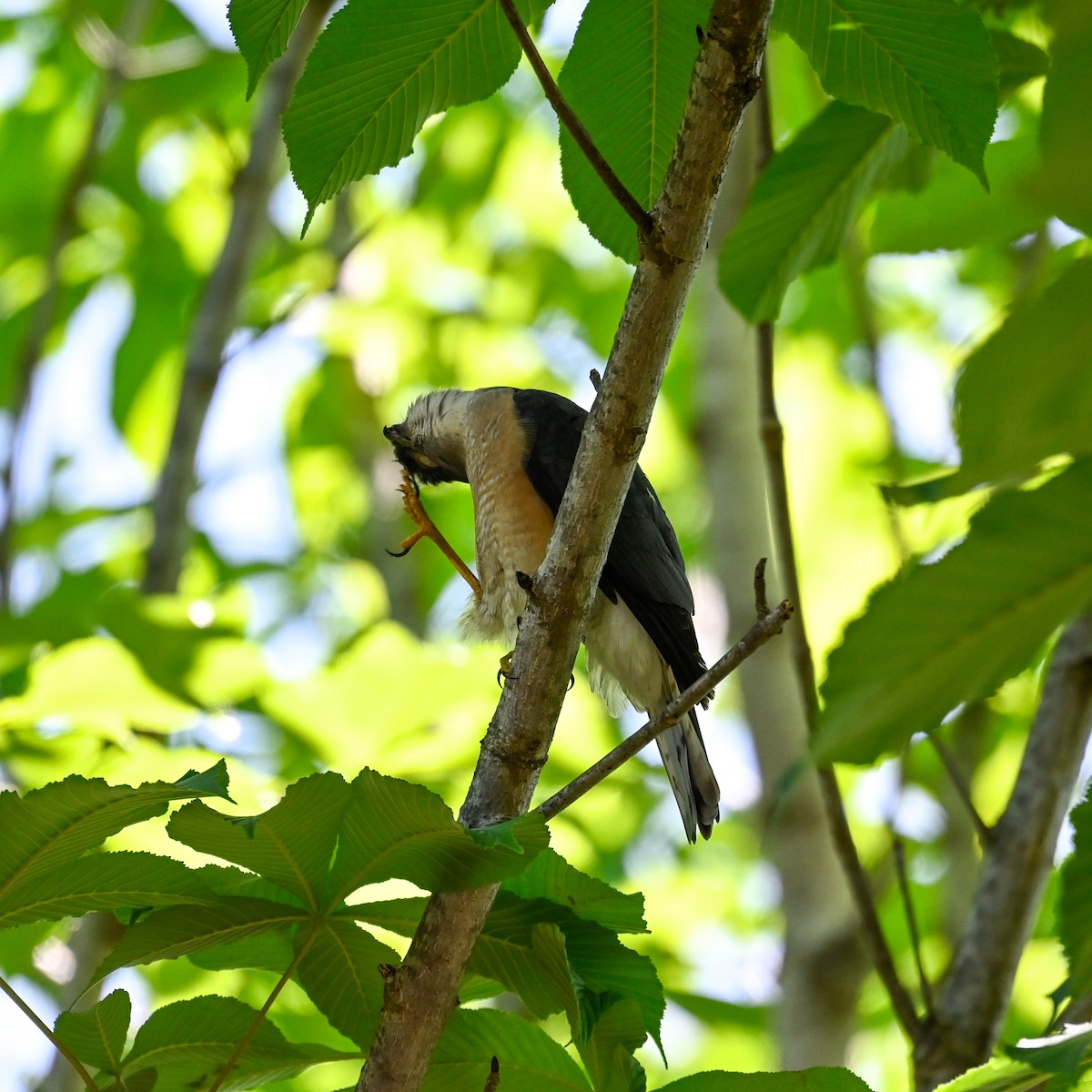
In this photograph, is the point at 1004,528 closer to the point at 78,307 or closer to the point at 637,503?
the point at 637,503

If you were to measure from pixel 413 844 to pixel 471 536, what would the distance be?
16.1 feet

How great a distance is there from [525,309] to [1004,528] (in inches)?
243

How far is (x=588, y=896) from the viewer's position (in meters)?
1.74

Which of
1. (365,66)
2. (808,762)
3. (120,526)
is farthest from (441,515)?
(808,762)

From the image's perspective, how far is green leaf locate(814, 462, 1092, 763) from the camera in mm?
833

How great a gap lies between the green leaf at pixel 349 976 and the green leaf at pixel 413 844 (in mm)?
196

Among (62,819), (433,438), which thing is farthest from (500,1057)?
(433,438)

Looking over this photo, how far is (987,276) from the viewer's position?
6059 mm

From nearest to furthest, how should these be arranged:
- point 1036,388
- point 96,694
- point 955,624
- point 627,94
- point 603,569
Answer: point 1036,388 < point 955,624 < point 627,94 < point 96,694 < point 603,569

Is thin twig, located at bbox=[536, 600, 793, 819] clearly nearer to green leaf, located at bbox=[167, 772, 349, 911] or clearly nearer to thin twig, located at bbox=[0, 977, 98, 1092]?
green leaf, located at bbox=[167, 772, 349, 911]

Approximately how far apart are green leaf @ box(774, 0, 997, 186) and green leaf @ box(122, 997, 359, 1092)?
1574mm

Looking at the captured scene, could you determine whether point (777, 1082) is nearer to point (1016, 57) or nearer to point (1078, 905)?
point (1078, 905)

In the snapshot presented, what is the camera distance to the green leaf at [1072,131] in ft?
1.60

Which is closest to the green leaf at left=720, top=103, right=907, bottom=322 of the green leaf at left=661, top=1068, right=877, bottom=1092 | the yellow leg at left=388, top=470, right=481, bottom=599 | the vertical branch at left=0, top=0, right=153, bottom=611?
the yellow leg at left=388, top=470, right=481, bottom=599
